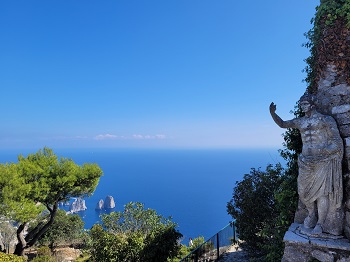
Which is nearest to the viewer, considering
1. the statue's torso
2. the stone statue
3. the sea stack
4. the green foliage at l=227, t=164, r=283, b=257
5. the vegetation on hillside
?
the stone statue

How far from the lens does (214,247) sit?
927 centimetres

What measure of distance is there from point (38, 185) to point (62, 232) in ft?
25.5

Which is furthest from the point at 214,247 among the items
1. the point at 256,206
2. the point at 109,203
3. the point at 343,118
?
the point at 109,203

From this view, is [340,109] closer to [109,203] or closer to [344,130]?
[344,130]

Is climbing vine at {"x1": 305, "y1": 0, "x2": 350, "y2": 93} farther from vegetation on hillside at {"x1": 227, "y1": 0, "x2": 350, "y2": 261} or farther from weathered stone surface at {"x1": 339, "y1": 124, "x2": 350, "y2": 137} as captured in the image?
weathered stone surface at {"x1": 339, "y1": 124, "x2": 350, "y2": 137}

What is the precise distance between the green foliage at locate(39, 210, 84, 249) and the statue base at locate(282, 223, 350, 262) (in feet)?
57.0

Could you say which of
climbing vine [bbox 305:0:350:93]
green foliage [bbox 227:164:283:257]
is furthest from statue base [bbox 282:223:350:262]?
green foliage [bbox 227:164:283:257]

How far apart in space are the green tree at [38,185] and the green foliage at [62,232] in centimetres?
327

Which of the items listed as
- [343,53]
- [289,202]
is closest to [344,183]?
[289,202]

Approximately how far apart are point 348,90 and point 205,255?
712cm

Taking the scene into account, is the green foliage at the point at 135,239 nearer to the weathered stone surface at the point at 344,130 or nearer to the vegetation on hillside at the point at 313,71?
the vegetation on hillside at the point at 313,71

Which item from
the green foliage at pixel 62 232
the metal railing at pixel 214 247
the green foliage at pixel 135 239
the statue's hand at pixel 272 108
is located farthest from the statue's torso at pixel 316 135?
the green foliage at pixel 62 232

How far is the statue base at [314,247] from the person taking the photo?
368cm

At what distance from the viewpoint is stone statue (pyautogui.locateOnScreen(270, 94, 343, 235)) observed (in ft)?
12.5
